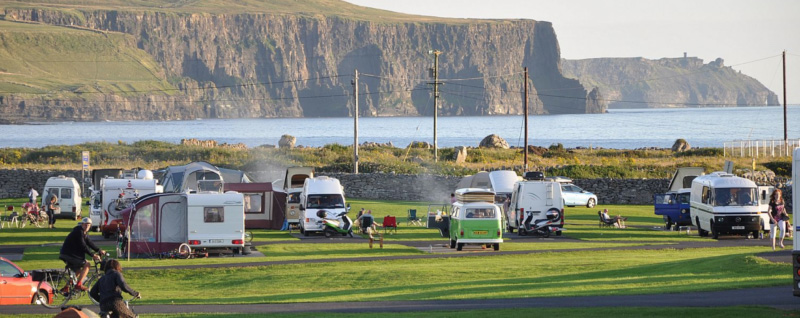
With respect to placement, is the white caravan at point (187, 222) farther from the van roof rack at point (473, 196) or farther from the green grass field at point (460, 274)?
the van roof rack at point (473, 196)

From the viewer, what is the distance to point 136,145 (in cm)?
9588

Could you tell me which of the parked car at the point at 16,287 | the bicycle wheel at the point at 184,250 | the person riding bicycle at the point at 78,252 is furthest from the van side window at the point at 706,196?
the parked car at the point at 16,287

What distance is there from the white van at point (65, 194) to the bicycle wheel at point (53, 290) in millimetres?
26580

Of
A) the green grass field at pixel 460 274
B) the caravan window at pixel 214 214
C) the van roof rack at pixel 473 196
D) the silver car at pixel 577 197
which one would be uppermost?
the van roof rack at pixel 473 196

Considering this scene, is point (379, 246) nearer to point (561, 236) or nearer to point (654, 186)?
point (561, 236)

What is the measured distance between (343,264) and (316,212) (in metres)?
10.6

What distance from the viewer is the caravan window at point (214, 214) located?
32.4 metres

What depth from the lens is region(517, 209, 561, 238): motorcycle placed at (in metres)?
38.8

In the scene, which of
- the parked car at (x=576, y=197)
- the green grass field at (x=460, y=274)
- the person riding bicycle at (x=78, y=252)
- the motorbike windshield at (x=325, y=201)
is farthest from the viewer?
the parked car at (x=576, y=197)

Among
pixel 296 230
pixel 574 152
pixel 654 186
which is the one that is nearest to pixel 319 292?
pixel 296 230

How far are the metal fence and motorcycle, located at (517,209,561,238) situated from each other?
127ft

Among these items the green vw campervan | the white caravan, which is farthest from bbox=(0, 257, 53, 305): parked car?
the green vw campervan

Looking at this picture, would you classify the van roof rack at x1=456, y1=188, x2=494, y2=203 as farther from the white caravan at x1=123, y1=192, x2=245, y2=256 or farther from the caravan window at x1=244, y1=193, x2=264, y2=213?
the caravan window at x1=244, y1=193, x2=264, y2=213

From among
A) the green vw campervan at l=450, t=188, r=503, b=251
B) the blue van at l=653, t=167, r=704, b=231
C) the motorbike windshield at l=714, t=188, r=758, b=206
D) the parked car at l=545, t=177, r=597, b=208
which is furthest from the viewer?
the parked car at l=545, t=177, r=597, b=208
